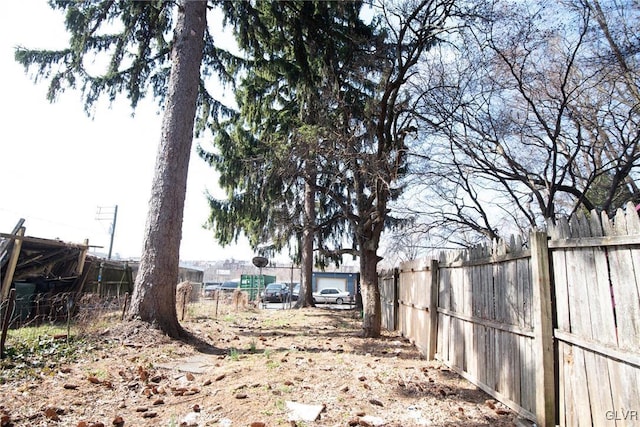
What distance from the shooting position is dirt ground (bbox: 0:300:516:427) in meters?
3.21

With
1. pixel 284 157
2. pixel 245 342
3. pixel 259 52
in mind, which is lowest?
pixel 245 342

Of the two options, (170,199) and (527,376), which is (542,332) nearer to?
(527,376)

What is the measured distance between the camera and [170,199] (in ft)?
22.3

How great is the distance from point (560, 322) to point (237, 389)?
305 centimetres

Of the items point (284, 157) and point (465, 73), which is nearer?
point (284, 157)

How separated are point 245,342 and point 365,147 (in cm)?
490

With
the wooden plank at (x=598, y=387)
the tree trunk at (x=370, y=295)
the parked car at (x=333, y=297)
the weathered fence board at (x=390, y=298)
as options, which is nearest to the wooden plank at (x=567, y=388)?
the wooden plank at (x=598, y=387)

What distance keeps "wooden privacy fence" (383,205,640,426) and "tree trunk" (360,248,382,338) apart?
9.64ft

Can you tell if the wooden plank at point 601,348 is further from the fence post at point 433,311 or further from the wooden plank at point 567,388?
the fence post at point 433,311

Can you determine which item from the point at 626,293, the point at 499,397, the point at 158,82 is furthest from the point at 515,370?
the point at 158,82

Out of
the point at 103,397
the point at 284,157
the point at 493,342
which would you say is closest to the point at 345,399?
the point at 493,342

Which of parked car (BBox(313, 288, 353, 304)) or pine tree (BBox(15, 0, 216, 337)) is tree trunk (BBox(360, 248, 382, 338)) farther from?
parked car (BBox(313, 288, 353, 304))

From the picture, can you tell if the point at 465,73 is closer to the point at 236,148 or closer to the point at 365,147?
the point at 365,147

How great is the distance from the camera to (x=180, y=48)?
756 centimetres
